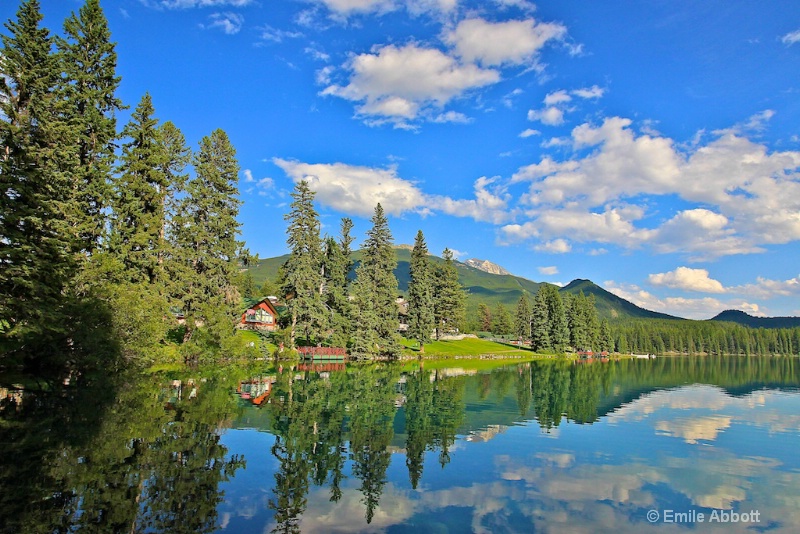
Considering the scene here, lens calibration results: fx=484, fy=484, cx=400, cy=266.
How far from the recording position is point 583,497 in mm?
13055

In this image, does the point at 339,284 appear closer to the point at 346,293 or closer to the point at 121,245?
the point at 346,293

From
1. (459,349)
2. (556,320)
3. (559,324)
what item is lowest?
(459,349)

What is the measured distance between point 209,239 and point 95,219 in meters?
13.4

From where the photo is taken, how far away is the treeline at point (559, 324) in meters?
107

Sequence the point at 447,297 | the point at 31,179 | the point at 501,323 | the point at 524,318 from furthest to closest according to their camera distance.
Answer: the point at 501,323
the point at 524,318
the point at 447,297
the point at 31,179

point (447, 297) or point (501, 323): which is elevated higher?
point (447, 297)

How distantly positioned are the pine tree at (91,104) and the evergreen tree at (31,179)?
363 centimetres

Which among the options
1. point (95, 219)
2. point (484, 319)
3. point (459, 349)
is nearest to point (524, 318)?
point (484, 319)

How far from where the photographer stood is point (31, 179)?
76.8 ft

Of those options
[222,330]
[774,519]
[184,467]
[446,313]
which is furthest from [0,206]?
[446,313]

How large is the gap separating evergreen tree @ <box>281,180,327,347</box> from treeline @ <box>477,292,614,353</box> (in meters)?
58.7

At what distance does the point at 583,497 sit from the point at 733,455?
9.70 metres

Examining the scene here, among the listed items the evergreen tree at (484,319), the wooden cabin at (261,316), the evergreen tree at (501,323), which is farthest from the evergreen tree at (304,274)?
the evergreen tree at (484,319)

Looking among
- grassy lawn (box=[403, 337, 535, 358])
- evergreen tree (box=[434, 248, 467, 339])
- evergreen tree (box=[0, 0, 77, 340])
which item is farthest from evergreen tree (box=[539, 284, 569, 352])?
evergreen tree (box=[0, 0, 77, 340])
